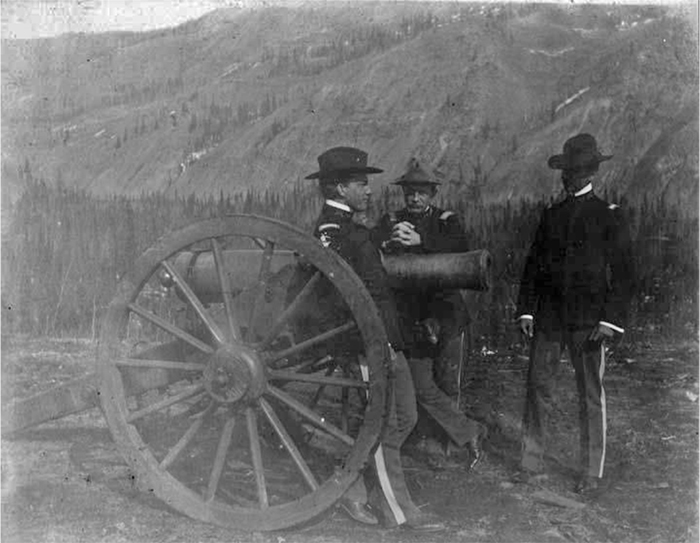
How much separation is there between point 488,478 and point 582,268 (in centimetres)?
141

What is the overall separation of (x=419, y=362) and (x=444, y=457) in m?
0.65

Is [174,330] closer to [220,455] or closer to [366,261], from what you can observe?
[220,455]

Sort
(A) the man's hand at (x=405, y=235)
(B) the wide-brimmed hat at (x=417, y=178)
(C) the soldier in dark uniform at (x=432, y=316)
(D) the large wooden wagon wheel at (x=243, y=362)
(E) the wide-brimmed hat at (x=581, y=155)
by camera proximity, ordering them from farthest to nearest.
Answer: (B) the wide-brimmed hat at (x=417, y=178)
(C) the soldier in dark uniform at (x=432, y=316)
(A) the man's hand at (x=405, y=235)
(E) the wide-brimmed hat at (x=581, y=155)
(D) the large wooden wagon wheel at (x=243, y=362)

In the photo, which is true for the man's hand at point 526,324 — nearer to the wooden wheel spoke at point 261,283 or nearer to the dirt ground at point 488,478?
the dirt ground at point 488,478

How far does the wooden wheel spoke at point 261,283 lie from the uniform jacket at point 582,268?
5.94ft

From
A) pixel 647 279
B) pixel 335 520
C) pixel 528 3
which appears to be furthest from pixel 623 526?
pixel 528 3

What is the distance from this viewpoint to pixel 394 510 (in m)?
4.46

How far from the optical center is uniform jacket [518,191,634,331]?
4.99 metres

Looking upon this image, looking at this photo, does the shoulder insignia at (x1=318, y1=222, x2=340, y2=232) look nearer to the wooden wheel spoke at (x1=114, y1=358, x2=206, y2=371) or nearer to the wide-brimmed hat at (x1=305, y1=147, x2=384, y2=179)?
the wide-brimmed hat at (x1=305, y1=147, x2=384, y2=179)

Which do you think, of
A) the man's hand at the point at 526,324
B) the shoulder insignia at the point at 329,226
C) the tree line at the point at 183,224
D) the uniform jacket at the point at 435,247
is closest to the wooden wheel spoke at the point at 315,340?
the shoulder insignia at the point at 329,226

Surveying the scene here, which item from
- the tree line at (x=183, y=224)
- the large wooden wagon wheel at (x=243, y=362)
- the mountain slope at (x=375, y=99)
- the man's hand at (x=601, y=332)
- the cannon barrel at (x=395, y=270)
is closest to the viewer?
the large wooden wagon wheel at (x=243, y=362)

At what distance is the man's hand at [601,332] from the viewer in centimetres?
491

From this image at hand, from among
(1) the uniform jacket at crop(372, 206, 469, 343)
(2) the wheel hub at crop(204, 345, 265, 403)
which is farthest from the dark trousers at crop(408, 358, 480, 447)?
(2) the wheel hub at crop(204, 345, 265, 403)

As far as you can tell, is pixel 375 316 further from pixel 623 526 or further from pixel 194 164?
pixel 194 164
